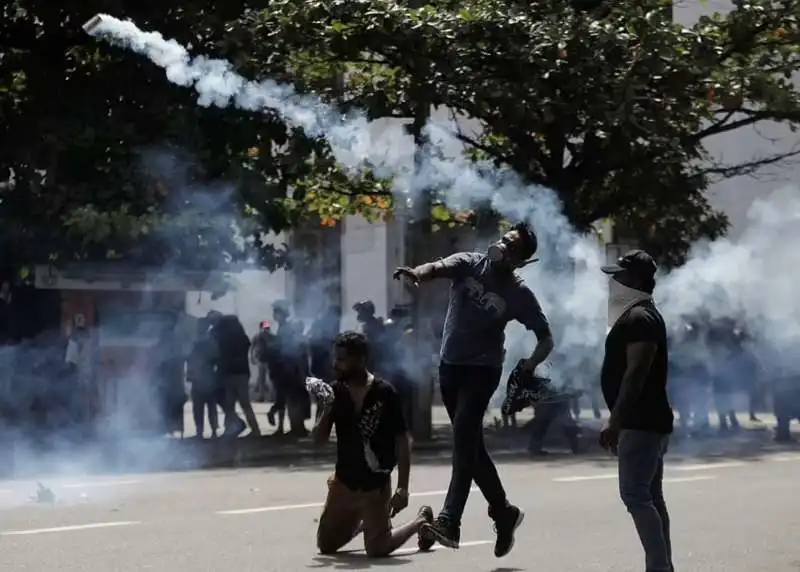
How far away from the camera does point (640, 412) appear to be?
6.70 m

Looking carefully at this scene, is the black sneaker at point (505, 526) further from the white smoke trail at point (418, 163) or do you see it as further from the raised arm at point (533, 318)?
the white smoke trail at point (418, 163)

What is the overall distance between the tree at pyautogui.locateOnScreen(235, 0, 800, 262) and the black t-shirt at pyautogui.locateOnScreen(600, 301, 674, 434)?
319 inches

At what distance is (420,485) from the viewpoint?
1266 cm

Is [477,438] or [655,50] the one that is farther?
[655,50]

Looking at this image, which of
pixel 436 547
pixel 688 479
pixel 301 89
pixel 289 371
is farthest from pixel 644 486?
pixel 289 371

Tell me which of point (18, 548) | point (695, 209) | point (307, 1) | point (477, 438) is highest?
point (307, 1)

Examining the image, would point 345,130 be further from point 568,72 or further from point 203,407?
point 203,407

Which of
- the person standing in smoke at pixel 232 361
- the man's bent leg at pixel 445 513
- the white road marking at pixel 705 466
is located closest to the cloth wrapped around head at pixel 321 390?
the man's bent leg at pixel 445 513

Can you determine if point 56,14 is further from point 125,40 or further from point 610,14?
point 610,14

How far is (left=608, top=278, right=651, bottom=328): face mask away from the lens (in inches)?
269

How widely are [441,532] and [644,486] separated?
1521mm

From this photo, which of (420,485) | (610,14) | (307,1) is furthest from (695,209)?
(420,485)

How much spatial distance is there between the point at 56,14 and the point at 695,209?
9.04 m

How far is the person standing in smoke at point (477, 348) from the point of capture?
7.96 metres
